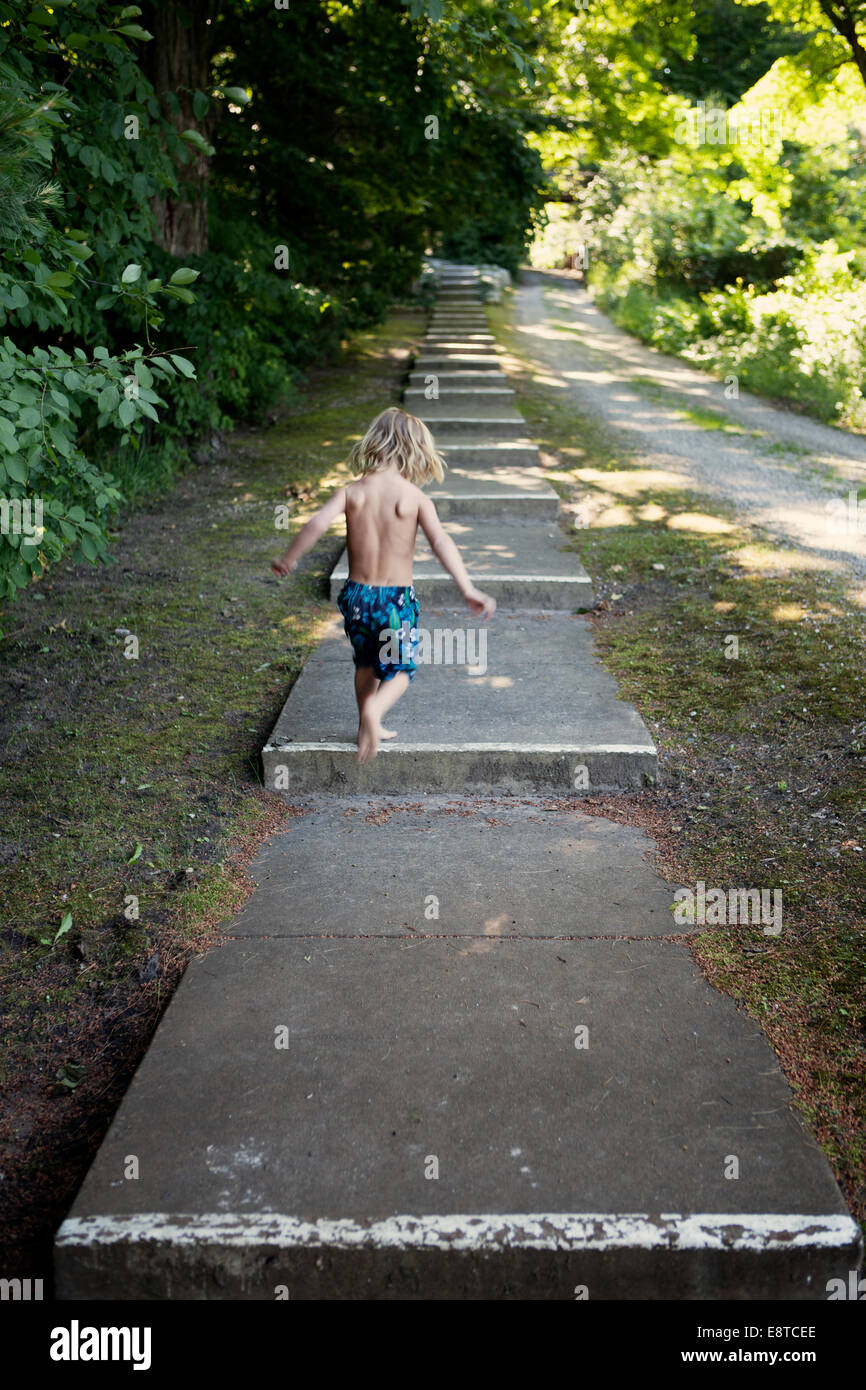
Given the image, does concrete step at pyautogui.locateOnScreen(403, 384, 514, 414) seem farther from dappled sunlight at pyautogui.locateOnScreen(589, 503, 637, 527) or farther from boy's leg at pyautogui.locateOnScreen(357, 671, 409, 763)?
boy's leg at pyautogui.locateOnScreen(357, 671, 409, 763)

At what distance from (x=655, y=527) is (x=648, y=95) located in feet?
30.5

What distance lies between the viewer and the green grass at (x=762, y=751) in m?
2.91

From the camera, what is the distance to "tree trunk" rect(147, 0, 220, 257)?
7957 millimetres

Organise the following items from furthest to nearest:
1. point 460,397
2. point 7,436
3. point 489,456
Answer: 1. point 460,397
2. point 489,456
3. point 7,436

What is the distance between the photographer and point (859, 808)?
396 centimetres

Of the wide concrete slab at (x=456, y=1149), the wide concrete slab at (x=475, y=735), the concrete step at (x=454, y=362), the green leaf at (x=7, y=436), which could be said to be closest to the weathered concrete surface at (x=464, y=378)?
the concrete step at (x=454, y=362)

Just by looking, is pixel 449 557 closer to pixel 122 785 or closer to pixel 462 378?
pixel 122 785

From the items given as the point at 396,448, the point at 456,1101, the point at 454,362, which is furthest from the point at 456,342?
the point at 456,1101

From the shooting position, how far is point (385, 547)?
3941 millimetres

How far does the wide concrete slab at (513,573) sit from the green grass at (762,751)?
0.75ft

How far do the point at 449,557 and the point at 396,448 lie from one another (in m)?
0.48

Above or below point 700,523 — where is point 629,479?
above

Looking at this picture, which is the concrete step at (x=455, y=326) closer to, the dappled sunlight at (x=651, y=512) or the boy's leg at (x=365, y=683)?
the dappled sunlight at (x=651, y=512)

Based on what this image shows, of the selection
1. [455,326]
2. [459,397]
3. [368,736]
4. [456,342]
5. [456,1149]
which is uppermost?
[455,326]
